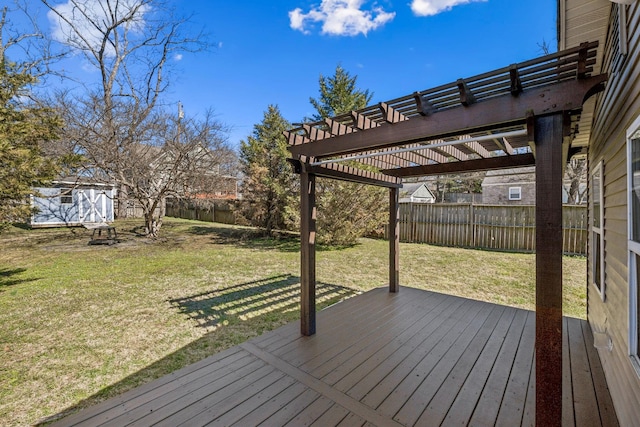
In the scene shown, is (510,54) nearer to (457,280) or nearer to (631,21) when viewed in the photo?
(457,280)

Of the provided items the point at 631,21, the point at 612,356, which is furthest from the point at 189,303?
the point at 631,21

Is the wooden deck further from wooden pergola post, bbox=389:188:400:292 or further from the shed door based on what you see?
the shed door

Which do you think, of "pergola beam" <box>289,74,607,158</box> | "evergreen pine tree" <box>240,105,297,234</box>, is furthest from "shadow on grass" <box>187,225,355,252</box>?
"pergola beam" <box>289,74,607,158</box>

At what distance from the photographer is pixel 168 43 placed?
40.5 ft

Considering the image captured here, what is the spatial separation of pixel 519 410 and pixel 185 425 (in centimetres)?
228

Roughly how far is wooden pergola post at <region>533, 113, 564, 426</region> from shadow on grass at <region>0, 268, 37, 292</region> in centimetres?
749

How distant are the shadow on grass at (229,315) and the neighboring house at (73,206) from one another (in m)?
11.6

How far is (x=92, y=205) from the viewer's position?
1498 centimetres

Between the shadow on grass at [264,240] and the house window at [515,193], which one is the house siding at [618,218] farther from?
the house window at [515,193]

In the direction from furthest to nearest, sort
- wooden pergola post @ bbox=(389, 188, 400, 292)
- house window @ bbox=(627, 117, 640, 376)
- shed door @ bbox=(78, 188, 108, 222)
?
shed door @ bbox=(78, 188, 108, 222) < wooden pergola post @ bbox=(389, 188, 400, 292) < house window @ bbox=(627, 117, 640, 376)

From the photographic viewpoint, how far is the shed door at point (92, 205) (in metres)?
14.6

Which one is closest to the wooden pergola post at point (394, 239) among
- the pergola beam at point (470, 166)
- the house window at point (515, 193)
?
the pergola beam at point (470, 166)

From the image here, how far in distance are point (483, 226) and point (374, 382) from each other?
28.4 ft

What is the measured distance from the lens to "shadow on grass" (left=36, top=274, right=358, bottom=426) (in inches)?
102
